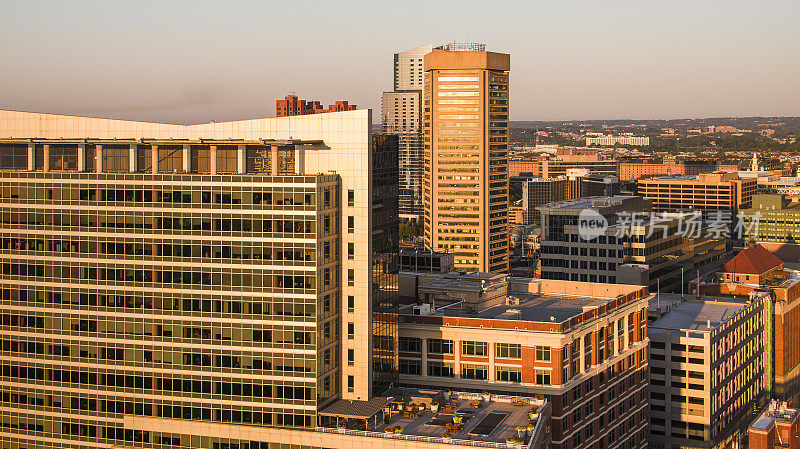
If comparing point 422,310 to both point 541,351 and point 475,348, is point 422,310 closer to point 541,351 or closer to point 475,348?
point 475,348

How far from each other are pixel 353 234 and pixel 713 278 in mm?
120224

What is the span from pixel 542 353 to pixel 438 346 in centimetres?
1107

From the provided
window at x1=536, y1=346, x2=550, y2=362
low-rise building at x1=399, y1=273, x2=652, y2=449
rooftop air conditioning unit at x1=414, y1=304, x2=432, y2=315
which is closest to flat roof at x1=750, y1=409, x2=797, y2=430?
low-rise building at x1=399, y1=273, x2=652, y2=449

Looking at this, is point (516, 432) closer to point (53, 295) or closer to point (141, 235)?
point (141, 235)

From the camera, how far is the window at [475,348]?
4060 inches

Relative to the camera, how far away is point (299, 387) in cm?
8725

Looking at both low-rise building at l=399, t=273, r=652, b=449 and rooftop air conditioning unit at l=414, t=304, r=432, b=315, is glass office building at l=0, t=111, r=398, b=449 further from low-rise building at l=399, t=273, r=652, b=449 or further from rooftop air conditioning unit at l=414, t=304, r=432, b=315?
rooftop air conditioning unit at l=414, t=304, r=432, b=315

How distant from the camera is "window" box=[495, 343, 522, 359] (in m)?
102

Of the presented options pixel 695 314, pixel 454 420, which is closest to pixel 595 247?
pixel 695 314

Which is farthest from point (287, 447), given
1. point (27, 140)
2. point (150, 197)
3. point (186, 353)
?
point (27, 140)

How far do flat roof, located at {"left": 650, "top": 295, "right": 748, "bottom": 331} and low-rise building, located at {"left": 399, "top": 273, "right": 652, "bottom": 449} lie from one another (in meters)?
20.1

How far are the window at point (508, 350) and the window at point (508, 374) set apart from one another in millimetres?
1172

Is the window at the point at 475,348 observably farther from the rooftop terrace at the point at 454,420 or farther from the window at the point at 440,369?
the rooftop terrace at the point at 454,420

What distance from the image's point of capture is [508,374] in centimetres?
10212
